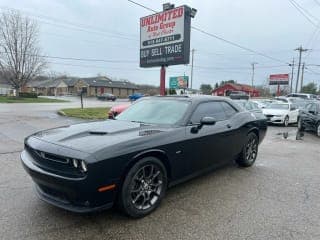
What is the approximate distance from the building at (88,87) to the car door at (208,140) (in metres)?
63.9

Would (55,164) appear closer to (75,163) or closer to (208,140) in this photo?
(75,163)

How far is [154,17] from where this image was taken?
49.0ft

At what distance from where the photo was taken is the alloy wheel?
3221mm

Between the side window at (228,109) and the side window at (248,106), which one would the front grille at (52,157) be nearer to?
the side window at (228,109)

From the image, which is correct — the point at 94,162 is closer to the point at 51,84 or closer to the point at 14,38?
the point at 14,38

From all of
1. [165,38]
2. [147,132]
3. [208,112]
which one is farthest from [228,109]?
[165,38]

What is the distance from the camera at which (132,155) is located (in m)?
3.06

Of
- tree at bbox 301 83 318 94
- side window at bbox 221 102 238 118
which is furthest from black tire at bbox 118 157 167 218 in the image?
tree at bbox 301 83 318 94

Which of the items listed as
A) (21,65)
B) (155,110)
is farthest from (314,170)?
(21,65)

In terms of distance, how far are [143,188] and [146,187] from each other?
0.04m

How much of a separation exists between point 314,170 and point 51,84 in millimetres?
91597

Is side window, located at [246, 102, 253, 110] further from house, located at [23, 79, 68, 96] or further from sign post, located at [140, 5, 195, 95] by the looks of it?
house, located at [23, 79, 68, 96]

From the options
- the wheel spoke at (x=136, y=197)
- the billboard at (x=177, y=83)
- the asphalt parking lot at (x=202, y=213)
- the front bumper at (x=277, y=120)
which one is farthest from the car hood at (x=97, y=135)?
the billboard at (x=177, y=83)

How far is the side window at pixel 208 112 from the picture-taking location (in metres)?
4.25
